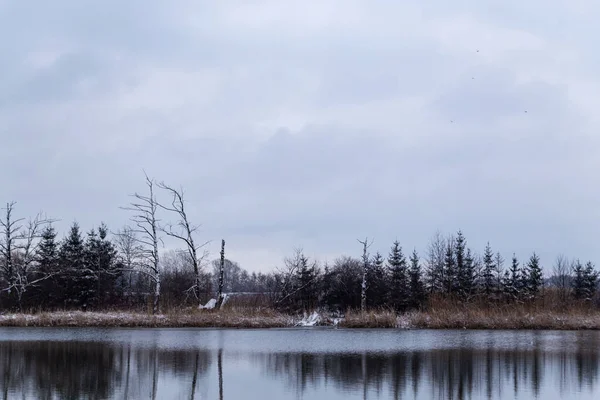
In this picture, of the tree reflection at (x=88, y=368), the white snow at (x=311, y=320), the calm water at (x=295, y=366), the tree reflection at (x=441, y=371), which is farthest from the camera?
the white snow at (x=311, y=320)

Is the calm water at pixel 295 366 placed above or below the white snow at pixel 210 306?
below

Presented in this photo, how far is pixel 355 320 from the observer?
112ft

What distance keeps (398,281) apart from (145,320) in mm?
22455

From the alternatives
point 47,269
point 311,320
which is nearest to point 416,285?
point 311,320

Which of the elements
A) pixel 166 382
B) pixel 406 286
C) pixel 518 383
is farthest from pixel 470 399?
pixel 406 286

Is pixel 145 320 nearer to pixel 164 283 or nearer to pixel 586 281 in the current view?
pixel 164 283

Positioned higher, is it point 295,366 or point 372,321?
point 372,321

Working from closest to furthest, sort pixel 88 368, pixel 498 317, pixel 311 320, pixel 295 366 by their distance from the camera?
pixel 88 368 < pixel 295 366 < pixel 498 317 < pixel 311 320

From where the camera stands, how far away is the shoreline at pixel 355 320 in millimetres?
33500

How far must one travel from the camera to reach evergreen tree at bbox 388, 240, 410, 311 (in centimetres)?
4759

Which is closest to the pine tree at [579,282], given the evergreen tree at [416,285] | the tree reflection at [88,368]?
the evergreen tree at [416,285]

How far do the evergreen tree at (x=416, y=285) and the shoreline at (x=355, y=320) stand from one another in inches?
493

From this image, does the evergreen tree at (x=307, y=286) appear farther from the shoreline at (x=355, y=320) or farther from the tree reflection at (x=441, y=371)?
the tree reflection at (x=441, y=371)

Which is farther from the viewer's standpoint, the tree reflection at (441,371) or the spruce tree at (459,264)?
the spruce tree at (459,264)
